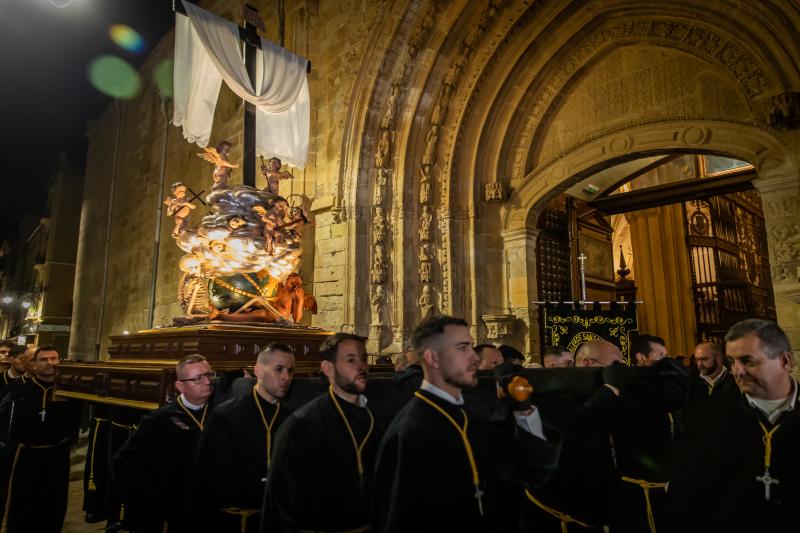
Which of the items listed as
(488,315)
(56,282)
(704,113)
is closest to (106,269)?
(56,282)

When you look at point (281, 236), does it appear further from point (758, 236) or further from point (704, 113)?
point (758, 236)

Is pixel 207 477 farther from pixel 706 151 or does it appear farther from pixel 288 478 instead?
pixel 706 151

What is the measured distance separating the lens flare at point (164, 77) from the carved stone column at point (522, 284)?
37.6 ft

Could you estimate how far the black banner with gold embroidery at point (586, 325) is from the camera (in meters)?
7.50

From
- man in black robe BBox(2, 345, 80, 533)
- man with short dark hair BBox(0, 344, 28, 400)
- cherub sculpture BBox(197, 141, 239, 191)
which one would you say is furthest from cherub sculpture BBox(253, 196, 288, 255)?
man with short dark hair BBox(0, 344, 28, 400)

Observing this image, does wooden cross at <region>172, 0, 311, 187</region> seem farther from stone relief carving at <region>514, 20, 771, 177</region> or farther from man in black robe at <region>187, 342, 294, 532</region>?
stone relief carving at <region>514, 20, 771, 177</region>

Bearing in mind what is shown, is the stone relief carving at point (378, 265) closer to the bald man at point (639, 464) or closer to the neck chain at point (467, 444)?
the bald man at point (639, 464)

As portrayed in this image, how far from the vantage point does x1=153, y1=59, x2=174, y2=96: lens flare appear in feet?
A: 48.3

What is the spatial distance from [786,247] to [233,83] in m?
6.44

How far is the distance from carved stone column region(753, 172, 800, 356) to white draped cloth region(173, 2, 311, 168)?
574 centimetres

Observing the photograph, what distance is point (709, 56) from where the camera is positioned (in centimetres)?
659

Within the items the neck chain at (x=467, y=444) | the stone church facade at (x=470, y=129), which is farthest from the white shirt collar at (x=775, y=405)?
the stone church facade at (x=470, y=129)

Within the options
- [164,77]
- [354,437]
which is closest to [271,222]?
[354,437]

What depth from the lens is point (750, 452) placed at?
73.9 inches
